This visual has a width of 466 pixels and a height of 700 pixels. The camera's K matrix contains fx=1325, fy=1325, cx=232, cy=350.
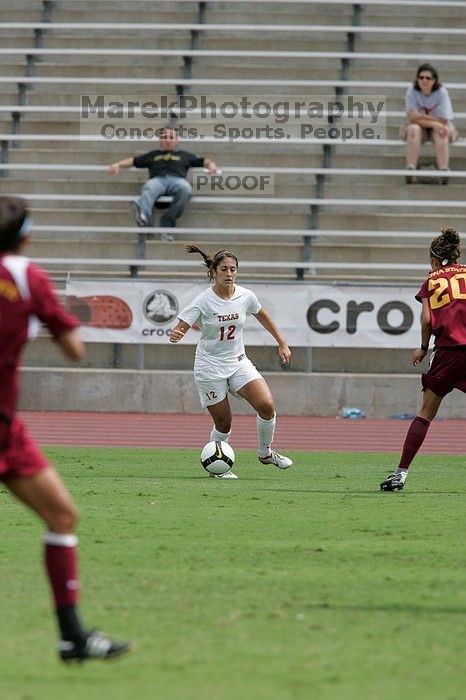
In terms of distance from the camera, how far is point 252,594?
6.40 metres

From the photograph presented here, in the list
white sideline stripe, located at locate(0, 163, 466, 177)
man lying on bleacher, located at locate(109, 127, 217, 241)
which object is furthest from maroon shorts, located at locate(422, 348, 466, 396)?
white sideline stripe, located at locate(0, 163, 466, 177)

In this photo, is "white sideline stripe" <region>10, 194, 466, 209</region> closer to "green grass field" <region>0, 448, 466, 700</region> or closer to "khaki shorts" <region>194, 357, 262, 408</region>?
"khaki shorts" <region>194, 357, 262, 408</region>

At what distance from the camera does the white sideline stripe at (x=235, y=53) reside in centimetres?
2516

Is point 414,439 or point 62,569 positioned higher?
point 62,569

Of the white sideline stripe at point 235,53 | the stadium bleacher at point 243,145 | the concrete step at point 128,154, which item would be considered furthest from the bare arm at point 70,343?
the white sideline stripe at point 235,53

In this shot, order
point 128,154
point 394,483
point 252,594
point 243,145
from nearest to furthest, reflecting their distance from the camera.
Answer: point 252,594 → point 394,483 → point 128,154 → point 243,145

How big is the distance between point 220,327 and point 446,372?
105 inches

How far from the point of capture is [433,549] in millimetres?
7938

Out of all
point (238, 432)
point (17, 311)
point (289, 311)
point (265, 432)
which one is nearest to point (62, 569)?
point (17, 311)

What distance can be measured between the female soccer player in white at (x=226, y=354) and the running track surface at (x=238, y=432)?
128 inches

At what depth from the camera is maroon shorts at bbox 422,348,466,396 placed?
35.9 feet

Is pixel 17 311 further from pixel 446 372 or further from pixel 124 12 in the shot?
pixel 124 12

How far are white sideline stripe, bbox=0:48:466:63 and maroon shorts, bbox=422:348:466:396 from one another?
49.5ft

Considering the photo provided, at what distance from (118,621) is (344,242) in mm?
17516
